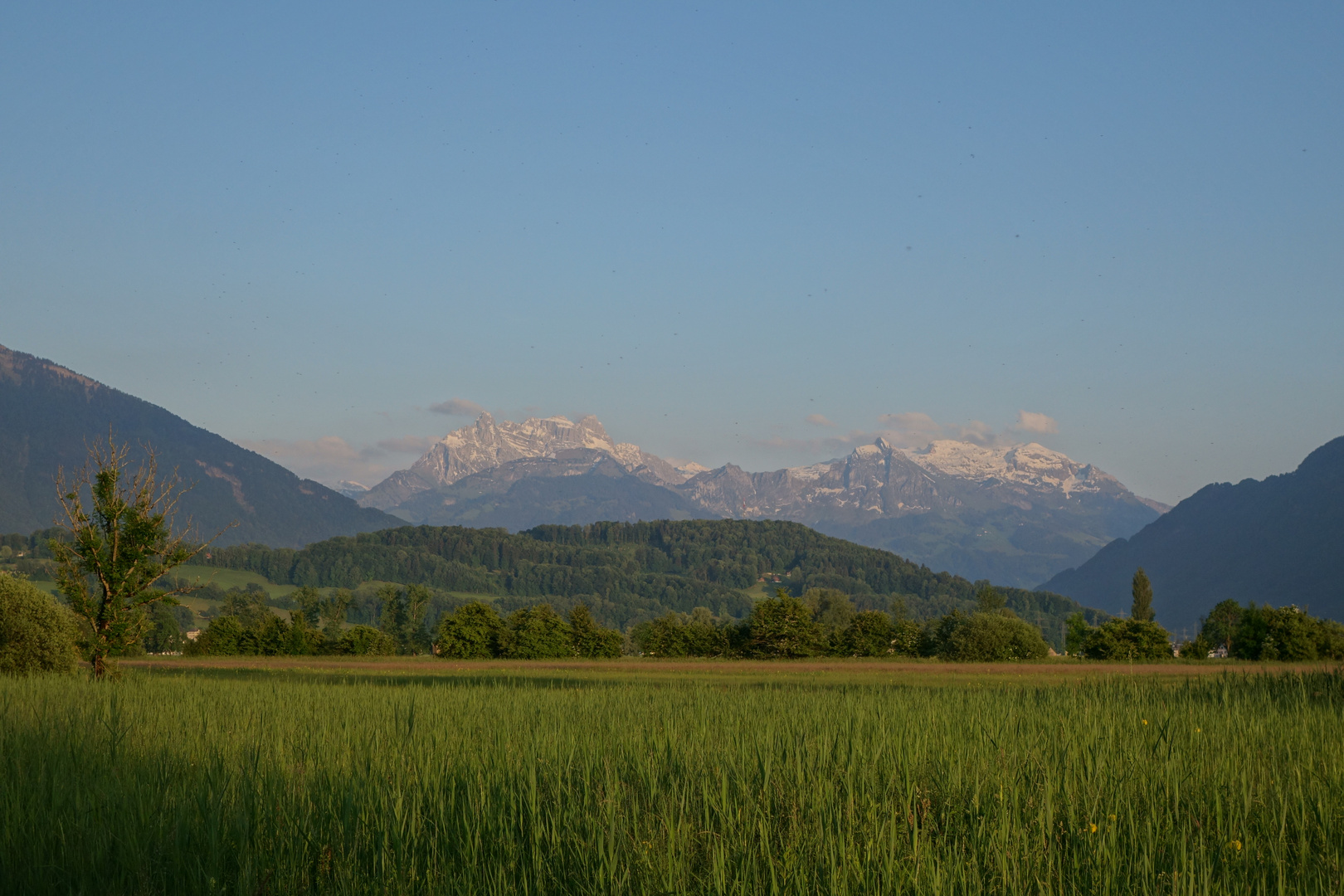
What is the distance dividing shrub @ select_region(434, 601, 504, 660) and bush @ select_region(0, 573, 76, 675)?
36786 millimetres

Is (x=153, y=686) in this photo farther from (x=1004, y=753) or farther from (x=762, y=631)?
(x=762, y=631)

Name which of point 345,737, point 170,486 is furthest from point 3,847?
point 170,486

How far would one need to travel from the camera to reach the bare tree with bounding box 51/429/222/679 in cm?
Answer: 2412

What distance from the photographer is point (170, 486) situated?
984 inches

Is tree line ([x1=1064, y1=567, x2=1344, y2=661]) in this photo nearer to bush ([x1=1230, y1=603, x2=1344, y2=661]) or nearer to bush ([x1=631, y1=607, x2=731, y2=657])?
bush ([x1=1230, y1=603, x2=1344, y2=661])

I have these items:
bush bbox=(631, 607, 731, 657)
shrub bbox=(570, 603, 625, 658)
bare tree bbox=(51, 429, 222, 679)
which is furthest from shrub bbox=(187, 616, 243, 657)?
bare tree bbox=(51, 429, 222, 679)

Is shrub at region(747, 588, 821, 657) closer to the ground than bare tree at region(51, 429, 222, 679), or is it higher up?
closer to the ground

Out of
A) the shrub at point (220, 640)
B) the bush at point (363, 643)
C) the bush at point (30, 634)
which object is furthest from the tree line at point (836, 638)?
the bush at point (30, 634)

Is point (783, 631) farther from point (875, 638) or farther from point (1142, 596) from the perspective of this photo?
point (1142, 596)

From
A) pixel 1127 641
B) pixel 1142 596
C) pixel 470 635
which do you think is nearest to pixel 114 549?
pixel 470 635

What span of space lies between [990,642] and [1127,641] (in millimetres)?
8750

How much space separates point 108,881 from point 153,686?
17.6 meters

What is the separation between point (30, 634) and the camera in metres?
23.5

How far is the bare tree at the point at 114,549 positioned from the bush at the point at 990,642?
167 ft
